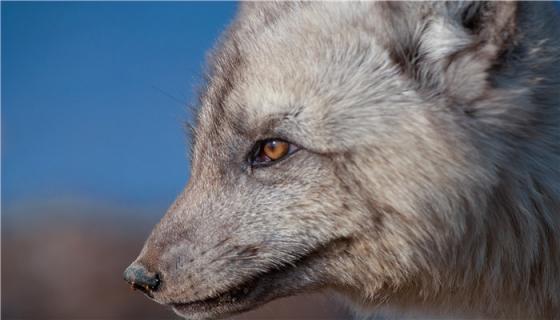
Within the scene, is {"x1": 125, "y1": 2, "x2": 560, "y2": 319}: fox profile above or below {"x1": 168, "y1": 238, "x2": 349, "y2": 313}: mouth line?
above

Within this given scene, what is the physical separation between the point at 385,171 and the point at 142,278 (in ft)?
3.73

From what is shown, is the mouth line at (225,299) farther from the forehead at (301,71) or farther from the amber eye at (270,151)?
the forehead at (301,71)

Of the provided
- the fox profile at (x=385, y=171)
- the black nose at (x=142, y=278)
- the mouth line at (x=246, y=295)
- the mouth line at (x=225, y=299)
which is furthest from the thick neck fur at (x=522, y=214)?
the black nose at (x=142, y=278)

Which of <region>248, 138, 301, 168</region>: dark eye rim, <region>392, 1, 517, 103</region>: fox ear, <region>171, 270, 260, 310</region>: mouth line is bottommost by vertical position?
<region>171, 270, 260, 310</region>: mouth line

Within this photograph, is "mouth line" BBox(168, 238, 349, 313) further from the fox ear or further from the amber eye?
the fox ear

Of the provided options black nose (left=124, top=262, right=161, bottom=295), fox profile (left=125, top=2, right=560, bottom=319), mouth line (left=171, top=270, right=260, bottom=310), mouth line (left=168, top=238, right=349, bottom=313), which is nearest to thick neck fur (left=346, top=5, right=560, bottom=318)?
fox profile (left=125, top=2, right=560, bottom=319)

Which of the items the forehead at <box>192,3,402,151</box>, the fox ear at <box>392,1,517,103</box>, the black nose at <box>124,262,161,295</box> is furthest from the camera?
the black nose at <box>124,262,161,295</box>

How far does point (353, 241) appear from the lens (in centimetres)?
355

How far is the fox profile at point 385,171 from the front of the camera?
11.2ft

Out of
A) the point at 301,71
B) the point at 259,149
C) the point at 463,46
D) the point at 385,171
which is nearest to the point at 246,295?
the point at 259,149

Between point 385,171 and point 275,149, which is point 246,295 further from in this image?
point 385,171

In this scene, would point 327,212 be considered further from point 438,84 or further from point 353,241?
point 438,84

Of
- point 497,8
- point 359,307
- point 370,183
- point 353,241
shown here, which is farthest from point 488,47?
point 359,307

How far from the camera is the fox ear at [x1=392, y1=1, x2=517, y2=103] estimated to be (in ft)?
11.1
